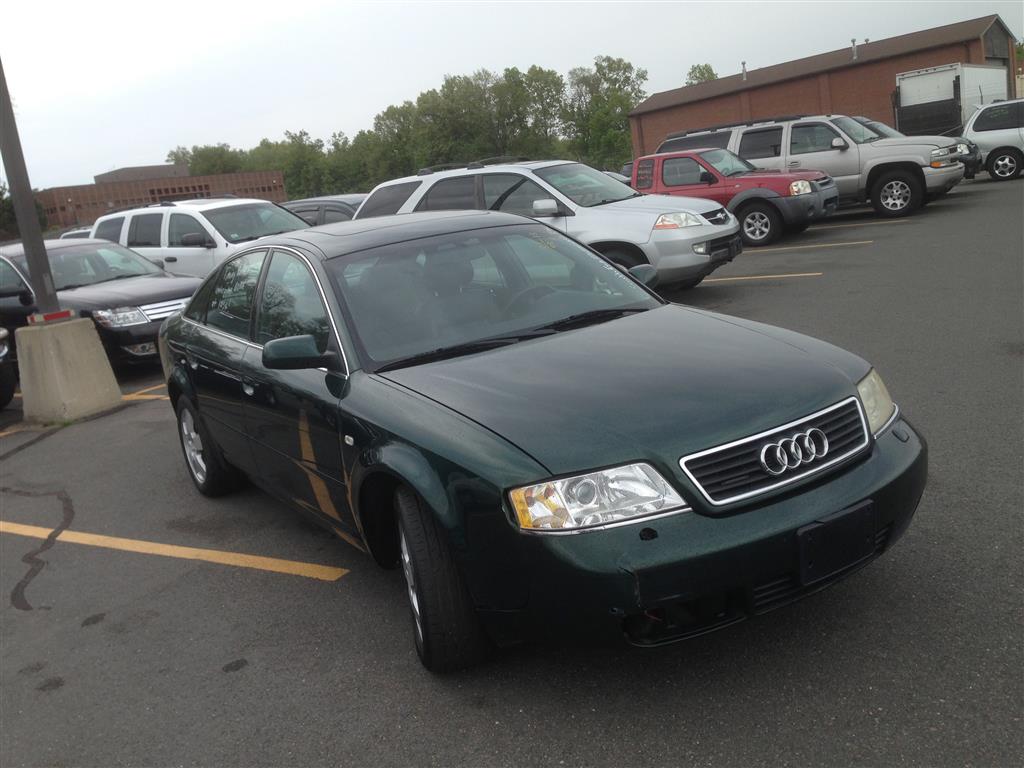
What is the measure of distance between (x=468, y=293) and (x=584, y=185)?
756cm

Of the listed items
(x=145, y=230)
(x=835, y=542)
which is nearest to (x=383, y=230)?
(x=835, y=542)

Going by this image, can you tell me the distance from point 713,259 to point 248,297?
23.2 ft

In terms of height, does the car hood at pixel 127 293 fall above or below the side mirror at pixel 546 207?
below

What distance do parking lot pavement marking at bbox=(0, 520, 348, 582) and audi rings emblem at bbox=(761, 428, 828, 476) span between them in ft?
7.83

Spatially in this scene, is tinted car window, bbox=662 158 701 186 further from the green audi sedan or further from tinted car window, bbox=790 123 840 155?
the green audi sedan

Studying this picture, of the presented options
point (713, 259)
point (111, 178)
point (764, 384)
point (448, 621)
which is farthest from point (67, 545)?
point (111, 178)

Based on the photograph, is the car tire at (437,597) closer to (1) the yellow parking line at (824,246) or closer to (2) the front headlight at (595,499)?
(2) the front headlight at (595,499)

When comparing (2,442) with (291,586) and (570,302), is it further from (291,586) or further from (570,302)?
(570,302)

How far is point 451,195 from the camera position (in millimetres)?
11602

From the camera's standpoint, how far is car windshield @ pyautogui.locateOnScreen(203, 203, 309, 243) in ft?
45.3

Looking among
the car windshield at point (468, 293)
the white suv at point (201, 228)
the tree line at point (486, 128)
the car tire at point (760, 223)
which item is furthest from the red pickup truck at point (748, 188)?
the tree line at point (486, 128)

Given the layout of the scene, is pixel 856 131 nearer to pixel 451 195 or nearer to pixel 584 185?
pixel 584 185

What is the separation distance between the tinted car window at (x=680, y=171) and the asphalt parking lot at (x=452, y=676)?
9.91m

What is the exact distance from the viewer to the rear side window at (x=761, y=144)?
57.6ft
